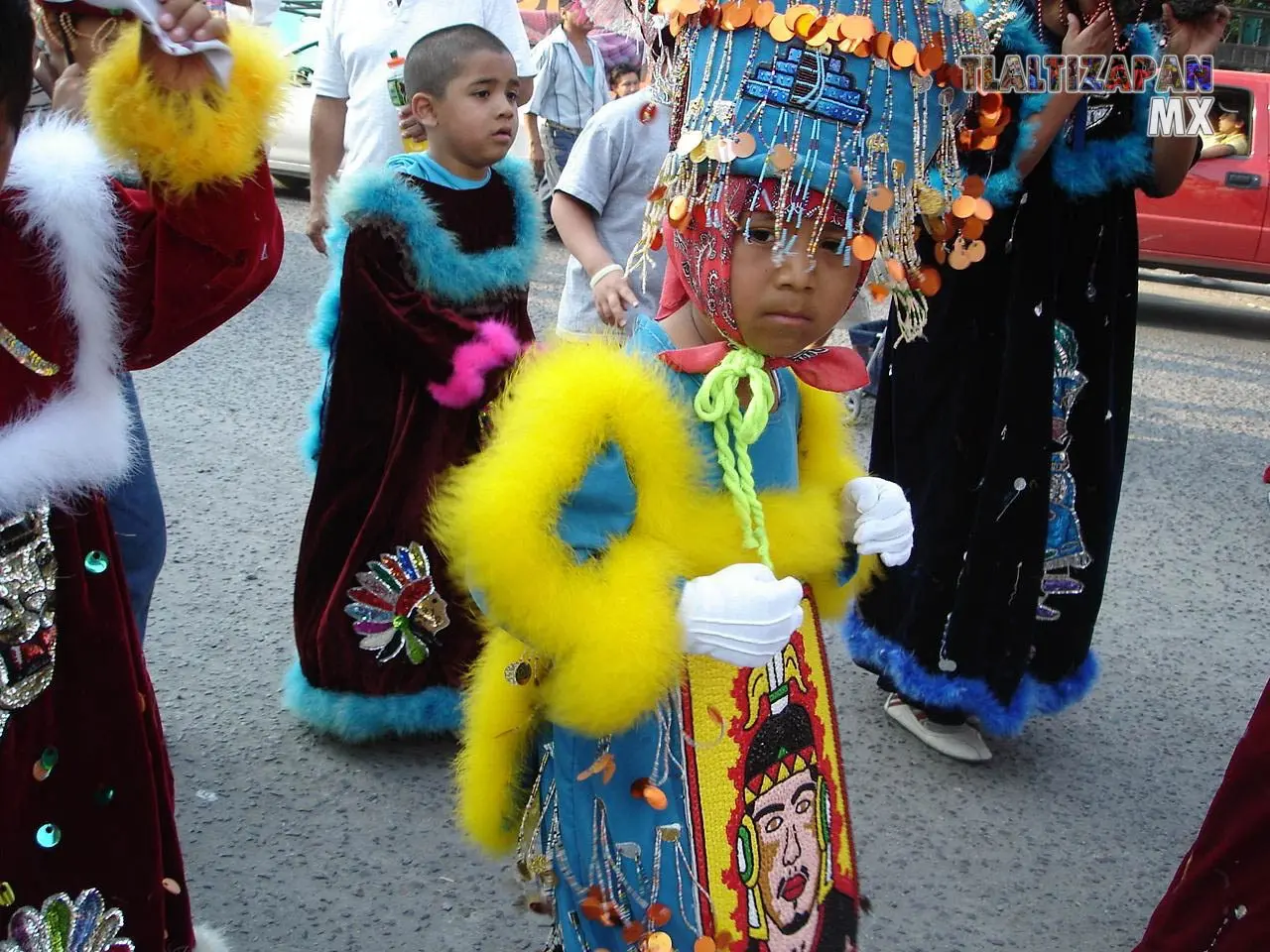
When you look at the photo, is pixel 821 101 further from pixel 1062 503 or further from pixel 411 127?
pixel 411 127

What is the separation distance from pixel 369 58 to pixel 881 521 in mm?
2933

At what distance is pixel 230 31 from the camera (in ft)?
5.09

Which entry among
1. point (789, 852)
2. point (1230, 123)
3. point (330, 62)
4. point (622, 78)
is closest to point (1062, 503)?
point (789, 852)

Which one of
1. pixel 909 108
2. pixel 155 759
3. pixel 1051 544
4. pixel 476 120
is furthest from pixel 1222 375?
pixel 155 759

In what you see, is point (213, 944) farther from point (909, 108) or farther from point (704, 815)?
point (909, 108)

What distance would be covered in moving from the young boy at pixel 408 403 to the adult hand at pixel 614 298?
7.7 inches

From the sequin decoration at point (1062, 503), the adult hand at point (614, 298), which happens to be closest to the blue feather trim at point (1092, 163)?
the sequin decoration at point (1062, 503)

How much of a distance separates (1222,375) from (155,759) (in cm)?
788

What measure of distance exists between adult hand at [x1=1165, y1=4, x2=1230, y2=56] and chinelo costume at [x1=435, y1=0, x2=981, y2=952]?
1.30 meters

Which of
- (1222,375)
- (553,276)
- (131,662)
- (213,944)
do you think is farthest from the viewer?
(553,276)

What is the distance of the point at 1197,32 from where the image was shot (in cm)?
281

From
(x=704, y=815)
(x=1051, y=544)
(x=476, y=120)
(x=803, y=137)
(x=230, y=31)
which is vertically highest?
(x=230, y=31)

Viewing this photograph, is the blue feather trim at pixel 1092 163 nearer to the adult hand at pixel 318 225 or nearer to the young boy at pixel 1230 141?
the adult hand at pixel 318 225

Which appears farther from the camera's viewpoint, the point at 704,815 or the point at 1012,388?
the point at 1012,388
